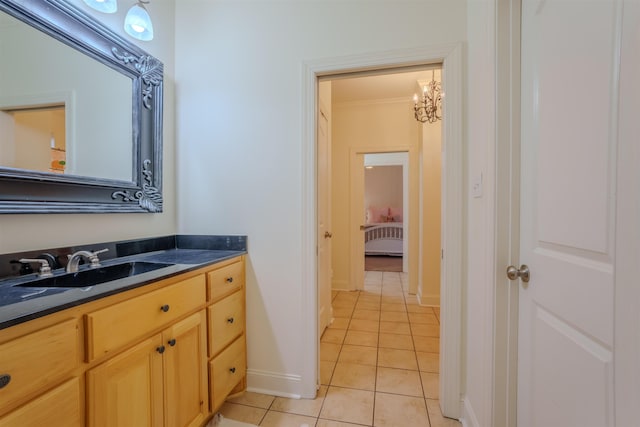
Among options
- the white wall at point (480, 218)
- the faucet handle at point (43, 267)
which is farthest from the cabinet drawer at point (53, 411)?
the white wall at point (480, 218)

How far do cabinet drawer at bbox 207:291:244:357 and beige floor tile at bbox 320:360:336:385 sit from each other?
686 mm

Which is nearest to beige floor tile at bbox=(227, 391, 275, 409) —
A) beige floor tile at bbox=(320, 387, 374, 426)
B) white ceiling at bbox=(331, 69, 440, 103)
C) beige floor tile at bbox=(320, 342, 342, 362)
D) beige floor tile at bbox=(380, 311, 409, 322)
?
beige floor tile at bbox=(320, 387, 374, 426)

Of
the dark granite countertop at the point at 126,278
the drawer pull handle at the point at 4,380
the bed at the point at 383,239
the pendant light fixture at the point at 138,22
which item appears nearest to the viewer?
the drawer pull handle at the point at 4,380

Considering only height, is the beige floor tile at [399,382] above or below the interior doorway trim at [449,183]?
below

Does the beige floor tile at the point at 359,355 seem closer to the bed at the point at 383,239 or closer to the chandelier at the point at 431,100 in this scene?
the chandelier at the point at 431,100

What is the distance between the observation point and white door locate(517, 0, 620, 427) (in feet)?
2.21

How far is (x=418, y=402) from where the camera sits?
1639 millimetres

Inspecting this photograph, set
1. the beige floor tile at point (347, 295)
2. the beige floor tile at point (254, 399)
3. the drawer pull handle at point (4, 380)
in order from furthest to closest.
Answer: the beige floor tile at point (347, 295), the beige floor tile at point (254, 399), the drawer pull handle at point (4, 380)

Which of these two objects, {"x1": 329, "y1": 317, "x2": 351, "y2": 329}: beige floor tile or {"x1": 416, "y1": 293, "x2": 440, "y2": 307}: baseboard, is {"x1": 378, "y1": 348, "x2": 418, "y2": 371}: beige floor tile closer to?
{"x1": 329, "y1": 317, "x2": 351, "y2": 329}: beige floor tile

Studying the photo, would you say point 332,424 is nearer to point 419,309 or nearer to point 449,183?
point 449,183

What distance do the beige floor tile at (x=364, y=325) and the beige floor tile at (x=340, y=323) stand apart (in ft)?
0.17

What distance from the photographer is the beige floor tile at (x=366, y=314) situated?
2.94 metres

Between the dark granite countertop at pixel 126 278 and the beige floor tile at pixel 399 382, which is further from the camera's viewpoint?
the beige floor tile at pixel 399 382

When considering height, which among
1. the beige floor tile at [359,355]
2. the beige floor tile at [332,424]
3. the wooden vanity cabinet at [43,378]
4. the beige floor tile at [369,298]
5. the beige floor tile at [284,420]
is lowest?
the beige floor tile at [369,298]
